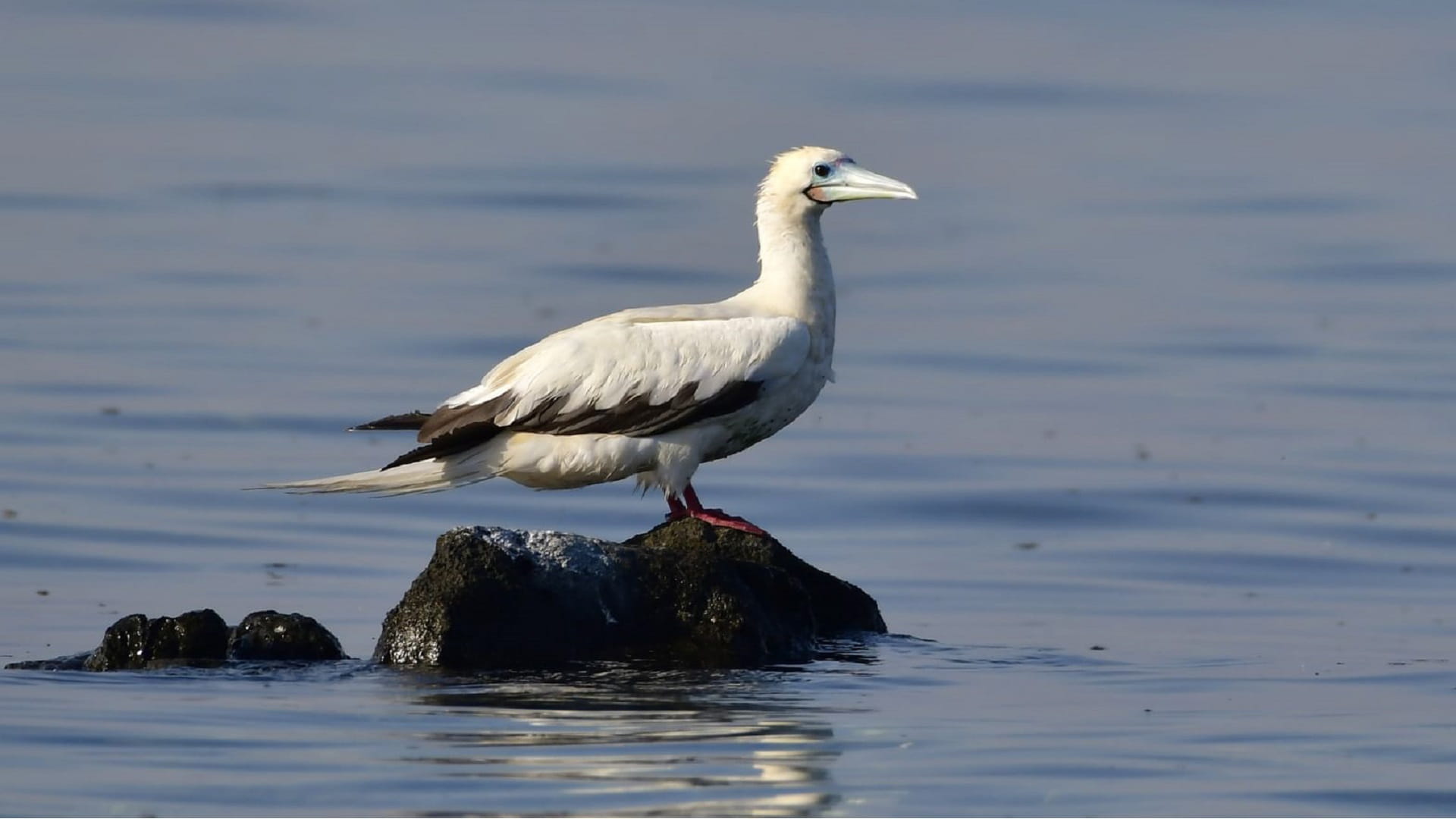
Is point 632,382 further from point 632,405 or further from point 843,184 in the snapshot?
point 843,184

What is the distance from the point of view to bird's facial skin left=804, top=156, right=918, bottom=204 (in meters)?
14.9

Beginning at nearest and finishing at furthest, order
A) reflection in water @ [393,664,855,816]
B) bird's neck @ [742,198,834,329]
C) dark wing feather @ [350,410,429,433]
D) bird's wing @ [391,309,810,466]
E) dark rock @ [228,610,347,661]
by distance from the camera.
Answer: reflection in water @ [393,664,855,816] → dark rock @ [228,610,347,661] → bird's wing @ [391,309,810,466] → dark wing feather @ [350,410,429,433] → bird's neck @ [742,198,834,329]

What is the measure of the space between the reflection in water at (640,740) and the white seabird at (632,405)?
1.49m

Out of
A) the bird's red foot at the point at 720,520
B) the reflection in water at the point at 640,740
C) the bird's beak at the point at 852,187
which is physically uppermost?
the bird's beak at the point at 852,187

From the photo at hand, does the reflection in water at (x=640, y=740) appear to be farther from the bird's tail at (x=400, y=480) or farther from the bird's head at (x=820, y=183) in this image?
the bird's head at (x=820, y=183)

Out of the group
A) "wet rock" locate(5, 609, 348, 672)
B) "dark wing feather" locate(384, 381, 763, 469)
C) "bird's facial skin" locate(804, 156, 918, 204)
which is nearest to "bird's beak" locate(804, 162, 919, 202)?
"bird's facial skin" locate(804, 156, 918, 204)

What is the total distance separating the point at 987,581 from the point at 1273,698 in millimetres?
3730

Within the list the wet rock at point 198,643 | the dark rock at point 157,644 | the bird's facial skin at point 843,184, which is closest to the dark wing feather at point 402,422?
the wet rock at point 198,643

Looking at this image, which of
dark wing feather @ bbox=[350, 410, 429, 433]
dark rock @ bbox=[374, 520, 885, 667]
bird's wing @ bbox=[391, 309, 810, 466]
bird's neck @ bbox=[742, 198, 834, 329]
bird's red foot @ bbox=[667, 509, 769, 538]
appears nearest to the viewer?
dark rock @ bbox=[374, 520, 885, 667]

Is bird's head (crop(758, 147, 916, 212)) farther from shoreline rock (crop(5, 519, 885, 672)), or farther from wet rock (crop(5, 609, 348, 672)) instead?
wet rock (crop(5, 609, 348, 672))

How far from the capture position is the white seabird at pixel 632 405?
14.1 metres

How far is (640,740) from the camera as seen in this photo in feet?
37.9

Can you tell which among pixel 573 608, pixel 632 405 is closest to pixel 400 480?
pixel 632 405

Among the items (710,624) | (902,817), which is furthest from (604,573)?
(902,817)
